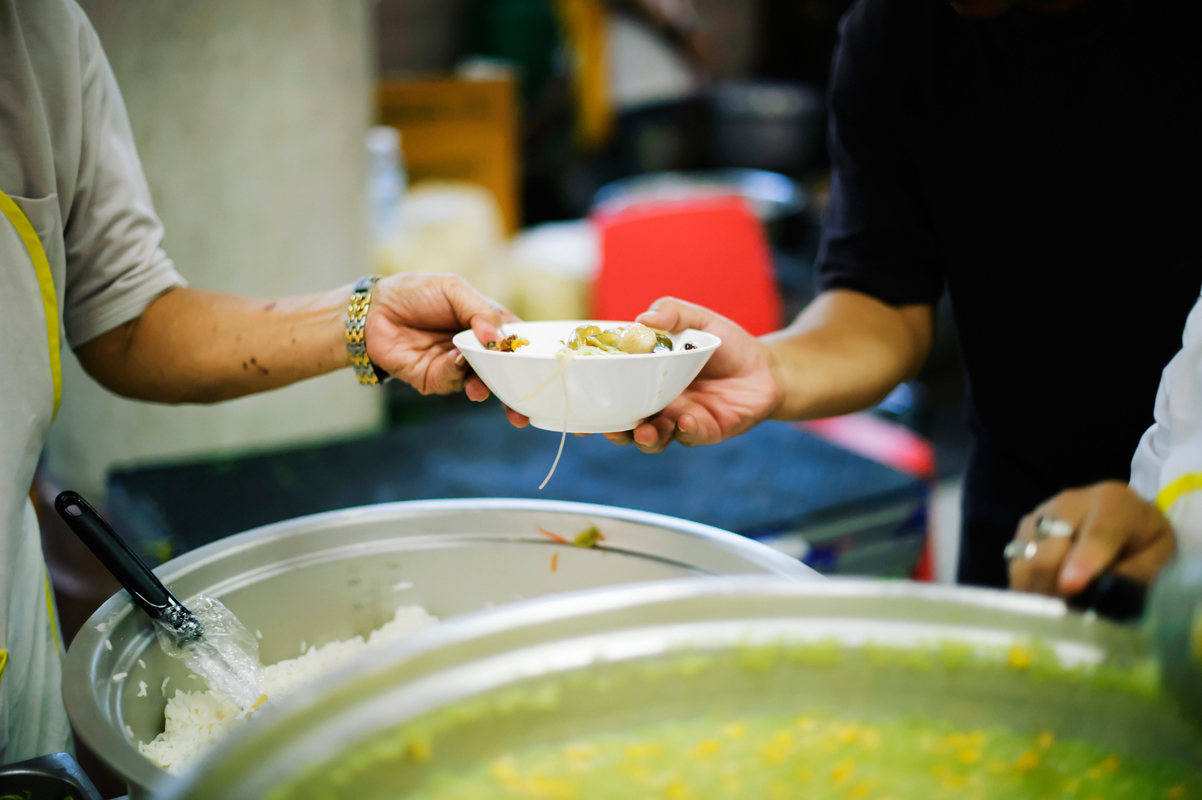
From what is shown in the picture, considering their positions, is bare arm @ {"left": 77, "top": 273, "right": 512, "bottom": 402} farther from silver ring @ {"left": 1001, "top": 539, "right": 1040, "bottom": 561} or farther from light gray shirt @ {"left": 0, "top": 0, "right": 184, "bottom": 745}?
silver ring @ {"left": 1001, "top": 539, "right": 1040, "bottom": 561}

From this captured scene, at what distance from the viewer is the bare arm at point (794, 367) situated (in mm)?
1096

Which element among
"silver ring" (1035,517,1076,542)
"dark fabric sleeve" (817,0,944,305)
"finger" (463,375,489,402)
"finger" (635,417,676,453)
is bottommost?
"finger" (635,417,676,453)

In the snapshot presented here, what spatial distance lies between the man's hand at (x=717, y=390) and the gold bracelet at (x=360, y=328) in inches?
13.6

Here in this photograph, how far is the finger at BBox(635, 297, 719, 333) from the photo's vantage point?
1.06 m

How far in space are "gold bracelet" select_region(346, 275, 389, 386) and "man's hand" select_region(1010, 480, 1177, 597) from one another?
32.2 inches

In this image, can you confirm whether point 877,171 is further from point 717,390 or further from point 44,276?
point 44,276

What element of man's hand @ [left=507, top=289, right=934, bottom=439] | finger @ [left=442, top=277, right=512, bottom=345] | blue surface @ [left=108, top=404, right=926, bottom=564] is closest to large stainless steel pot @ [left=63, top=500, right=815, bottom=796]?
man's hand @ [left=507, top=289, right=934, bottom=439]

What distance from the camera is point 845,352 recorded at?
1.26 m

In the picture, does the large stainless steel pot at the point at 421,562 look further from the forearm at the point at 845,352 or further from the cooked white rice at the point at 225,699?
the forearm at the point at 845,352

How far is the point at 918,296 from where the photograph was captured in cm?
134

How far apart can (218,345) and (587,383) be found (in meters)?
0.54

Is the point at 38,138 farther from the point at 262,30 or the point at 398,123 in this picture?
the point at 398,123

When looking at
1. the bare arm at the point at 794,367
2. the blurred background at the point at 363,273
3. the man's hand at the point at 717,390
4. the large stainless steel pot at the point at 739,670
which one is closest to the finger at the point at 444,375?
the bare arm at the point at 794,367

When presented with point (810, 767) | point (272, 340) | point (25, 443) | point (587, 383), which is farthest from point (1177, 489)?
point (25, 443)
